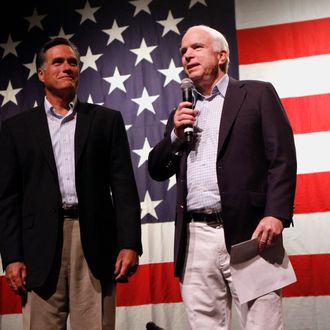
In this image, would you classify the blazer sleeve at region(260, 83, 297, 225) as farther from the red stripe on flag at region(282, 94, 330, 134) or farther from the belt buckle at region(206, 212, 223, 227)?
the red stripe on flag at region(282, 94, 330, 134)

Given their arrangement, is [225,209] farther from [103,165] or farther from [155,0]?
[155,0]

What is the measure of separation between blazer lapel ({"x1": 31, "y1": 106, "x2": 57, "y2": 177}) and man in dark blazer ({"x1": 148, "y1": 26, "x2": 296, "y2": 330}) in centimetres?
44

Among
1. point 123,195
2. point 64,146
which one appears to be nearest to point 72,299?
point 123,195

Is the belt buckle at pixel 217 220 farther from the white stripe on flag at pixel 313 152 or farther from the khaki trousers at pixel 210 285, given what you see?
the white stripe on flag at pixel 313 152

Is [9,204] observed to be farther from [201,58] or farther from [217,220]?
[201,58]

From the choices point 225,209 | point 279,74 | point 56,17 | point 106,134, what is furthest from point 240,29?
point 225,209

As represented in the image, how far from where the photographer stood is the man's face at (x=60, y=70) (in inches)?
97.2

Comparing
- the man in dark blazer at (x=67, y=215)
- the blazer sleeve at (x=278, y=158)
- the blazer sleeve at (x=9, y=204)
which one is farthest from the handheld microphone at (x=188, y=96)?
the blazer sleeve at (x=9, y=204)

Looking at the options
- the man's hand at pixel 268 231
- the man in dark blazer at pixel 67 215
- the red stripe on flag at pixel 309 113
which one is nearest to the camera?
the man's hand at pixel 268 231

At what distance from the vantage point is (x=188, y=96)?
2168 millimetres

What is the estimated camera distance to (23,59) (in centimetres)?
423

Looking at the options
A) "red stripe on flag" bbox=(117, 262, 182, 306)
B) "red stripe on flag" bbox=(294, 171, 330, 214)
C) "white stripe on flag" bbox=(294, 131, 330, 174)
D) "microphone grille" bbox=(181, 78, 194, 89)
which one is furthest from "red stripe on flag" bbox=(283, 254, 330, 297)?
"microphone grille" bbox=(181, 78, 194, 89)

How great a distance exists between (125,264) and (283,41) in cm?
222

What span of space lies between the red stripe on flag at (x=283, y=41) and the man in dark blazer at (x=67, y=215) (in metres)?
1.70
